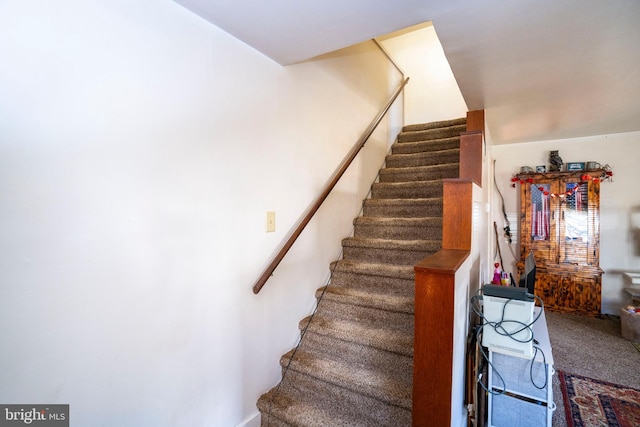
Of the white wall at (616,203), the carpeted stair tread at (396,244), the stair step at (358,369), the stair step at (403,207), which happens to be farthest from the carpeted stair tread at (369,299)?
the white wall at (616,203)

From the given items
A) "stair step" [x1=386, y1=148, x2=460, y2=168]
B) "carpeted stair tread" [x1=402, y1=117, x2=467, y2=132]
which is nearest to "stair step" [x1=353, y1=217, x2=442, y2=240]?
"stair step" [x1=386, y1=148, x2=460, y2=168]

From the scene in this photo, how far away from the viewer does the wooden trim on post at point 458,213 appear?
1702mm

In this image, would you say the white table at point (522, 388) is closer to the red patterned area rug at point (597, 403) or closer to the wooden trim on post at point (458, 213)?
the red patterned area rug at point (597, 403)

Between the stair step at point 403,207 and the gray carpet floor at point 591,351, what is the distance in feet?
5.42

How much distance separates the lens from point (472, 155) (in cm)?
227

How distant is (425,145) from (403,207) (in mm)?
1094

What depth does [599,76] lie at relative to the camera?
2008 mm

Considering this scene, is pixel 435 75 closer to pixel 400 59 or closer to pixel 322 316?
pixel 400 59

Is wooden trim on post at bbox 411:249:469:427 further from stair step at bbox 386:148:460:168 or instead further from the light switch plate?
stair step at bbox 386:148:460:168

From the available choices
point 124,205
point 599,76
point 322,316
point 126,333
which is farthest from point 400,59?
point 126,333

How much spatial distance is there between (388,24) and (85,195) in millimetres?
1486

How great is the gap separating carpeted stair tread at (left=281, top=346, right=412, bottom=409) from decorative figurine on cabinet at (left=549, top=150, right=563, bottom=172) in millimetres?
3734

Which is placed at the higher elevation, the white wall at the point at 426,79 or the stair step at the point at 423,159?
the white wall at the point at 426,79
